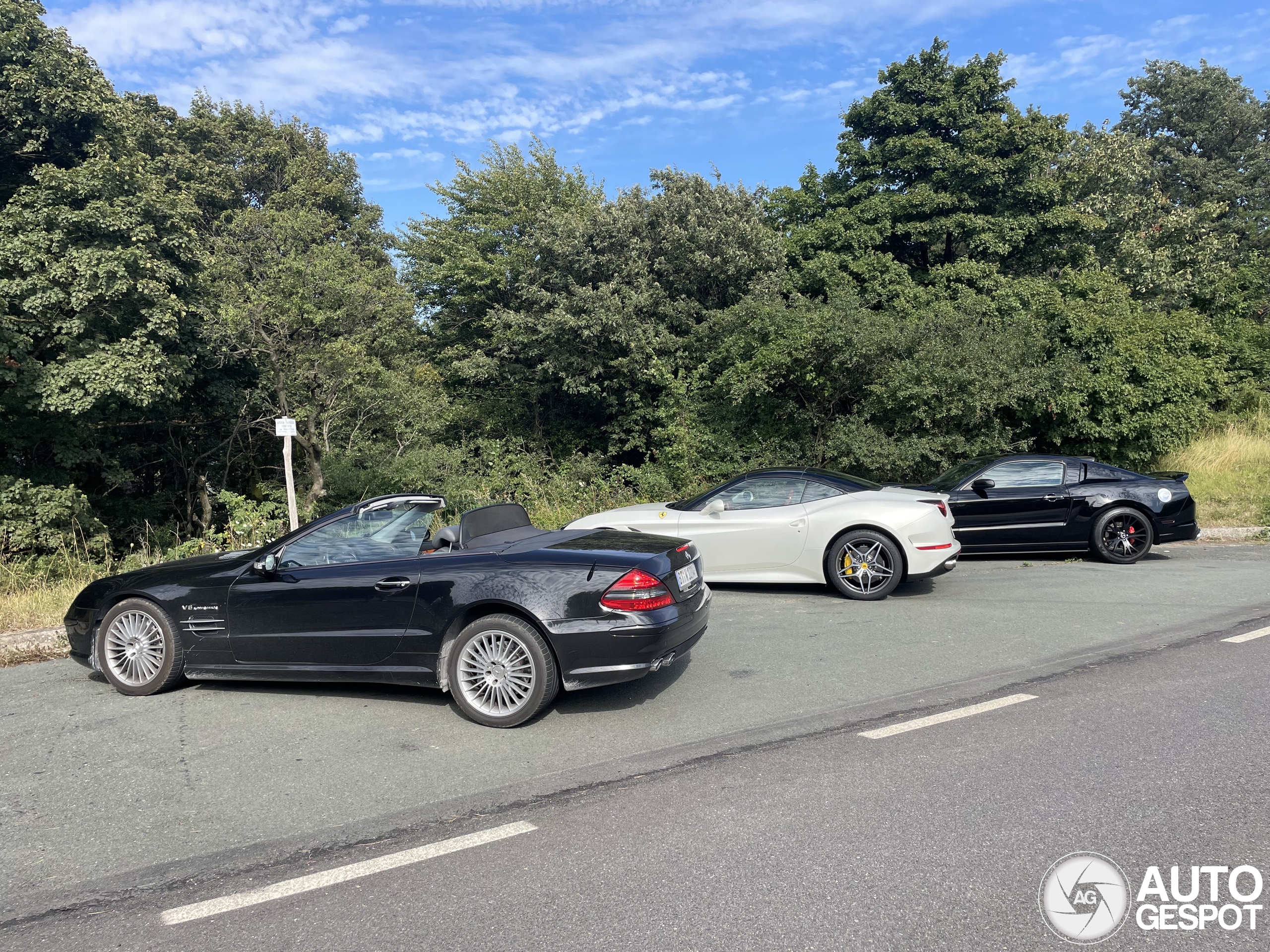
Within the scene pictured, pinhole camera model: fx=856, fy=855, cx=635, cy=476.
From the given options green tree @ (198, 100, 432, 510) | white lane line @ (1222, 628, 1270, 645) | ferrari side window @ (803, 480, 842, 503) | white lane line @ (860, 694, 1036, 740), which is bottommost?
white lane line @ (1222, 628, 1270, 645)

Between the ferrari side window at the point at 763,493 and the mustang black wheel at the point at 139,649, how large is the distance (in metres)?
5.31

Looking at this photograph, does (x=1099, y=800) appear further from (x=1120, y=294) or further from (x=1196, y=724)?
(x=1120, y=294)

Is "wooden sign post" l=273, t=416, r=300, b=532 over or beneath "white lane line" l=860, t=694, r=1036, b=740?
over

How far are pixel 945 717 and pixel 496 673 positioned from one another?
8.80 feet

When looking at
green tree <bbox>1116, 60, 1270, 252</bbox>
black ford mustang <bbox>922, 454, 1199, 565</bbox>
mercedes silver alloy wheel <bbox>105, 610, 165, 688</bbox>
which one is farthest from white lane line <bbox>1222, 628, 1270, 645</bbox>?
green tree <bbox>1116, 60, 1270, 252</bbox>

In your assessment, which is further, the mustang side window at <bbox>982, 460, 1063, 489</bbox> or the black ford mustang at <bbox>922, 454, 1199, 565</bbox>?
the mustang side window at <bbox>982, 460, 1063, 489</bbox>

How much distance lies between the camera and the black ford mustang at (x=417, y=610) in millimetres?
5156

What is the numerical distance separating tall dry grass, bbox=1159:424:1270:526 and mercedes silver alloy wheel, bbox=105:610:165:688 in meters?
14.3

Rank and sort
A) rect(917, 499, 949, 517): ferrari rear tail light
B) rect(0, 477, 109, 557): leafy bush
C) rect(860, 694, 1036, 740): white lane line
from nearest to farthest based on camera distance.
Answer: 1. rect(860, 694, 1036, 740): white lane line
2. rect(917, 499, 949, 517): ferrari rear tail light
3. rect(0, 477, 109, 557): leafy bush

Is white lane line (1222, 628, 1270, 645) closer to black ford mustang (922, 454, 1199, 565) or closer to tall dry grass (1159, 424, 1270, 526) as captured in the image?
black ford mustang (922, 454, 1199, 565)

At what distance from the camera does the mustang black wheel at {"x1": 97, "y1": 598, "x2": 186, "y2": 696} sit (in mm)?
5969

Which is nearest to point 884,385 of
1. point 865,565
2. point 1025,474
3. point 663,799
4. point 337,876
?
point 1025,474

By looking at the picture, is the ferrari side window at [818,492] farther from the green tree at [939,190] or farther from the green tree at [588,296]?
the green tree at [939,190]

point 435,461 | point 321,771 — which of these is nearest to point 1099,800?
point 321,771
